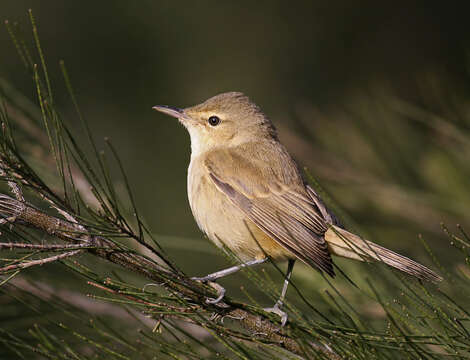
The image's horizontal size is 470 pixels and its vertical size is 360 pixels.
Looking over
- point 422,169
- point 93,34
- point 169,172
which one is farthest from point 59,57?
point 422,169

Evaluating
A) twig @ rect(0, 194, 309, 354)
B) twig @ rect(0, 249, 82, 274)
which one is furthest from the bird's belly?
twig @ rect(0, 249, 82, 274)

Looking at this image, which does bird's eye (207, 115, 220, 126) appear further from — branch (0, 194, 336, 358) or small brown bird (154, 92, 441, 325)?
branch (0, 194, 336, 358)

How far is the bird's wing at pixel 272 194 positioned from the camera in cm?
321

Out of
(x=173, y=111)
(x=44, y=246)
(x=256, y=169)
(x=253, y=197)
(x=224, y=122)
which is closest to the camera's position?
(x=44, y=246)

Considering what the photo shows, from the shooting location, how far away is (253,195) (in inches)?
141

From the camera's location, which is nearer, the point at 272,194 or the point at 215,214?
the point at 215,214

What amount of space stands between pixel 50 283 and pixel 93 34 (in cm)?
285

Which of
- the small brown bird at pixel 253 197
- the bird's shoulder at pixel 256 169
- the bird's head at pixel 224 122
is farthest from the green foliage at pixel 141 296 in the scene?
the bird's head at pixel 224 122

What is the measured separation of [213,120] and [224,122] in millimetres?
78

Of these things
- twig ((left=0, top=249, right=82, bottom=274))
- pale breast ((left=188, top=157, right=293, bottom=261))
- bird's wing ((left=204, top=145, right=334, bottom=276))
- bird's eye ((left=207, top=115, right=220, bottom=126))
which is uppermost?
bird's eye ((left=207, top=115, right=220, bottom=126))

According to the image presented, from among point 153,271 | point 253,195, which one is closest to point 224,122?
point 253,195

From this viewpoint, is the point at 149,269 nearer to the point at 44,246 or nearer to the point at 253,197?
the point at 44,246

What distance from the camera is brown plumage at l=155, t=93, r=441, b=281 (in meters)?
3.15

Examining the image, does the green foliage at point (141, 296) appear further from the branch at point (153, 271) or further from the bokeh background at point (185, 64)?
the bokeh background at point (185, 64)
